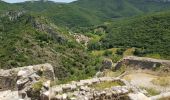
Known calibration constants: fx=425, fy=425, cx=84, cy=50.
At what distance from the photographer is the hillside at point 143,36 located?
119500mm

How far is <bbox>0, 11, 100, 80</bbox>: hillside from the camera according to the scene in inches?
3145

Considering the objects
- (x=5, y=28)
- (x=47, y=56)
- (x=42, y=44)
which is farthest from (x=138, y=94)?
(x=5, y=28)

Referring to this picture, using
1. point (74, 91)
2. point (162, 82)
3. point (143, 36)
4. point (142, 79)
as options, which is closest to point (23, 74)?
point (74, 91)

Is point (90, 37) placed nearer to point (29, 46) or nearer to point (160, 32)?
point (160, 32)

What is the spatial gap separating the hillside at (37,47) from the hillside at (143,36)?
1978 centimetres

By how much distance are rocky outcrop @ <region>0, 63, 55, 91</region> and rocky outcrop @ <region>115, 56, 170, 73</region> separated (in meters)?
8.77

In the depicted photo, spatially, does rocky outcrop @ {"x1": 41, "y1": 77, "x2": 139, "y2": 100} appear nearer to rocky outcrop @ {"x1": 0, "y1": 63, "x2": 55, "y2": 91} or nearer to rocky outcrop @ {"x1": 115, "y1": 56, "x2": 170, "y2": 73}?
rocky outcrop @ {"x1": 0, "y1": 63, "x2": 55, "y2": 91}

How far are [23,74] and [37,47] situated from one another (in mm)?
79609

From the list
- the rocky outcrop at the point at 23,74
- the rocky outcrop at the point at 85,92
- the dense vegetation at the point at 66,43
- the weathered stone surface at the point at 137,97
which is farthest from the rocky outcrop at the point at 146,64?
the dense vegetation at the point at 66,43

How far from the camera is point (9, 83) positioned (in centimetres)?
1312

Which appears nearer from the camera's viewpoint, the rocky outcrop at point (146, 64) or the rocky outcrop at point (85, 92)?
the rocky outcrop at point (85, 92)

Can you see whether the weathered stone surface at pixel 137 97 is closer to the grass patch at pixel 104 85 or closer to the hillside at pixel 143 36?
the grass patch at pixel 104 85

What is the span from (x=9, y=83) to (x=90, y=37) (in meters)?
146

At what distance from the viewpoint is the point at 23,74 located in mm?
11602
